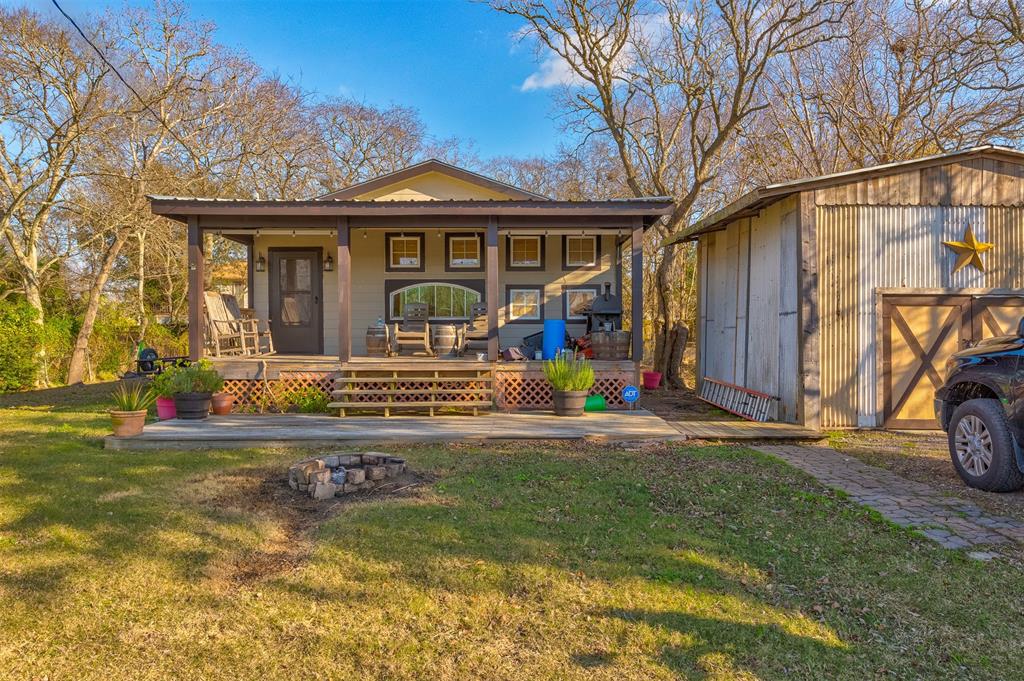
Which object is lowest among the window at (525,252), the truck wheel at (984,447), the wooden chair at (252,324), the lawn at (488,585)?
the lawn at (488,585)

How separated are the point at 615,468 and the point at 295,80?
737 inches

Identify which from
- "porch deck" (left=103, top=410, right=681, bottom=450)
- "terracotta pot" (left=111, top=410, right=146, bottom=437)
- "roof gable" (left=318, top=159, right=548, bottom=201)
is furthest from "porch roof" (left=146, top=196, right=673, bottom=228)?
"terracotta pot" (left=111, top=410, right=146, bottom=437)

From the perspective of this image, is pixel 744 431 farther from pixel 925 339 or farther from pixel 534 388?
pixel 534 388

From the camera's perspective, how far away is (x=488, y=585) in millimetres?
3057

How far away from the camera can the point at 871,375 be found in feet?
24.8

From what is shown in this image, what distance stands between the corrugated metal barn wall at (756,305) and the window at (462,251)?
4442mm

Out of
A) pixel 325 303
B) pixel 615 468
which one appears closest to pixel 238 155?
pixel 325 303

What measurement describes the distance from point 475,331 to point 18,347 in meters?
9.74

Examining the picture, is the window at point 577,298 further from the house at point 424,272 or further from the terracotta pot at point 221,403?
the terracotta pot at point 221,403

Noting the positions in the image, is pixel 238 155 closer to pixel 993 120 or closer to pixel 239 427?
pixel 239 427

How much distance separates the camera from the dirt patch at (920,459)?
4480 mm

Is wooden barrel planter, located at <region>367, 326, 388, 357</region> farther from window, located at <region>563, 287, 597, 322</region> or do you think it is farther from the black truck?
the black truck

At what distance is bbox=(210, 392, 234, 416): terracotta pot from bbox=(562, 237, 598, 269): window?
630 centimetres

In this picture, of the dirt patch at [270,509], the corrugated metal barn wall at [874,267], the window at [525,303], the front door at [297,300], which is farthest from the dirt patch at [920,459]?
the front door at [297,300]
